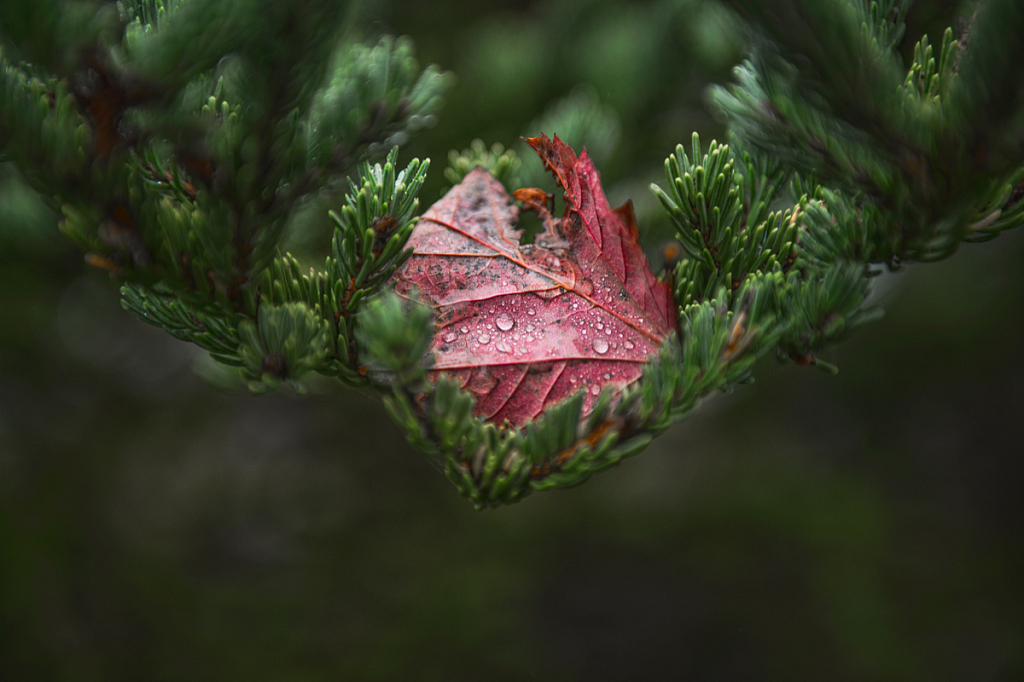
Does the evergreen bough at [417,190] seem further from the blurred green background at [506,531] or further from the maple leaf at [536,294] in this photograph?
the blurred green background at [506,531]

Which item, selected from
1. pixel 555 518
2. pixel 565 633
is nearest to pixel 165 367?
pixel 555 518

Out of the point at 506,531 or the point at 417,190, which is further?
the point at 506,531

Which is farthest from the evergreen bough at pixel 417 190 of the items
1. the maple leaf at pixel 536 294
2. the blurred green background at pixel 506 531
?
the blurred green background at pixel 506 531

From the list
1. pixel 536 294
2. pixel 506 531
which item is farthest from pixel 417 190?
pixel 506 531

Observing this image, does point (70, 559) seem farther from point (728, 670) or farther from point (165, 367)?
point (728, 670)

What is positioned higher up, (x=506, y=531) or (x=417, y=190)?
(x=506, y=531)

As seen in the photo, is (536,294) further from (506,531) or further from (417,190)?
(506,531)

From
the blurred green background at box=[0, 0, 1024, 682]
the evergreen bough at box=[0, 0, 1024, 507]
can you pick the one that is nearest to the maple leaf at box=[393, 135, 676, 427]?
the evergreen bough at box=[0, 0, 1024, 507]
